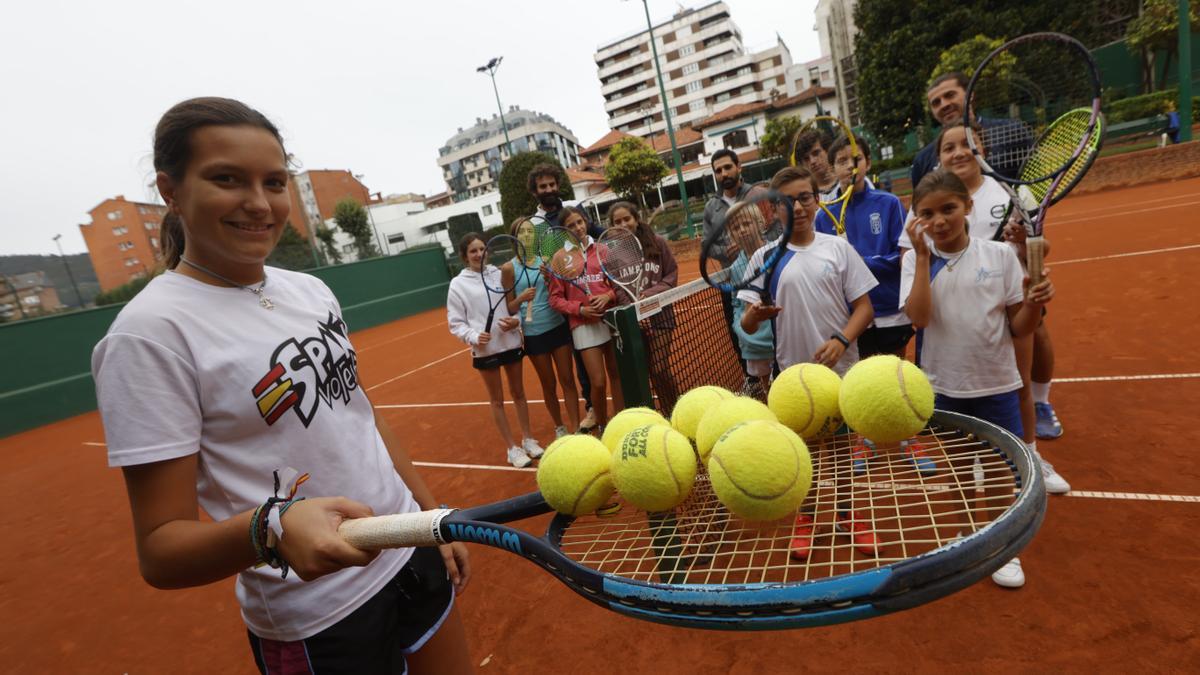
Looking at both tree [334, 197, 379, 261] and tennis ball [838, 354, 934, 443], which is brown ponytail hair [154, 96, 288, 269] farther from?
tree [334, 197, 379, 261]

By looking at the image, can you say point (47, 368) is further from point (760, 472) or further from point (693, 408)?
point (760, 472)

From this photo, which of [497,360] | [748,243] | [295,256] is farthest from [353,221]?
[748,243]

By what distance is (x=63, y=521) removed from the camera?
5.59 meters

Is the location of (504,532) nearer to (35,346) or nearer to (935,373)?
(935,373)

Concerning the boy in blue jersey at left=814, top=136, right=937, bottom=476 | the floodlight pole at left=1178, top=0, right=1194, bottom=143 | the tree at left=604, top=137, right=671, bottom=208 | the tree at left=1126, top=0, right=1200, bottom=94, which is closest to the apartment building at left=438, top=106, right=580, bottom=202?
the tree at left=604, top=137, right=671, bottom=208

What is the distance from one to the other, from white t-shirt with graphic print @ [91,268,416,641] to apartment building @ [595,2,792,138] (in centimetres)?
6200

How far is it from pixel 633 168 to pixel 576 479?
1107 inches

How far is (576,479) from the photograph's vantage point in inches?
43.8

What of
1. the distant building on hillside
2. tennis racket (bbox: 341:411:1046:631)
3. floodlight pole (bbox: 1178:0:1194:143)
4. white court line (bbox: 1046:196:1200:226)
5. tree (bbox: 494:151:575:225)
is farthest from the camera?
tree (bbox: 494:151:575:225)

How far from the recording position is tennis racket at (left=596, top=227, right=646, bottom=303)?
355 centimetres

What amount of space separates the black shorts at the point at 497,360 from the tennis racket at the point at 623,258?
139 cm

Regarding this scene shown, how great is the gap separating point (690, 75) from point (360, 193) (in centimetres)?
3693

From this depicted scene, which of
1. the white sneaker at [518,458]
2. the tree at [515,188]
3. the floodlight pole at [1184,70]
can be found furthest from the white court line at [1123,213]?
the tree at [515,188]

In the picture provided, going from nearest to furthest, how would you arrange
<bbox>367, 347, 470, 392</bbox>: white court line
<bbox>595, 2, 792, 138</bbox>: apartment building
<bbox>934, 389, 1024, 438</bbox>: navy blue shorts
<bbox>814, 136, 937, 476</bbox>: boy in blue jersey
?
<bbox>934, 389, 1024, 438</bbox>: navy blue shorts
<bbox>814, 136, 937, 476</bbox>: boy in blue jersey
<bbox>367, 347, 470, 392</bbox>: white court line
<bbox>595, 2, 792, 138</bbox>: apartment building
